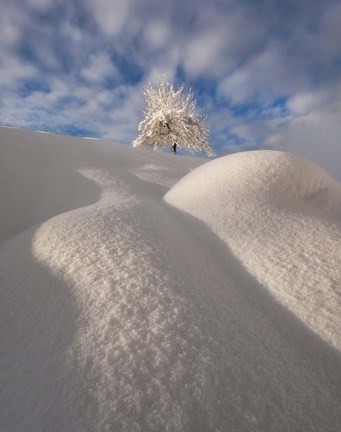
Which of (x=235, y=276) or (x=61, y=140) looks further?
(x=61, y=140)

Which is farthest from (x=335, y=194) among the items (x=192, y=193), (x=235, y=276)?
(x=235, y=276)

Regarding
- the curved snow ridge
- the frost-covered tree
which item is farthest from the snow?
the frost-covered tree

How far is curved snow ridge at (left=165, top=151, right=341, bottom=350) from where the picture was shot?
972 millimetres

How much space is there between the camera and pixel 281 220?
132cm

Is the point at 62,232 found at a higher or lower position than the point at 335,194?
lower

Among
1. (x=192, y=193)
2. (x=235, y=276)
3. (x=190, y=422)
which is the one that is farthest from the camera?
(x=192, y=193)

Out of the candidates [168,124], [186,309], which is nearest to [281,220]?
[186,309]

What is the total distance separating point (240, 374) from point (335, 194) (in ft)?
4.51

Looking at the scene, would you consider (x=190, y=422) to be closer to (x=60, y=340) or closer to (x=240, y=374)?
(x=240, y=374)

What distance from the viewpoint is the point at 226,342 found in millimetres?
738

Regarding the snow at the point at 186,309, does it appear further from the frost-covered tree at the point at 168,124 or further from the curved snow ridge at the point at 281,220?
the frost-covered tree at the point at 168,124

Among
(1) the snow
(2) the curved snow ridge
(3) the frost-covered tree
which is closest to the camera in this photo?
(1) the snow

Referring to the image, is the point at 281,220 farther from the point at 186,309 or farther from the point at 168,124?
the point at 168,124

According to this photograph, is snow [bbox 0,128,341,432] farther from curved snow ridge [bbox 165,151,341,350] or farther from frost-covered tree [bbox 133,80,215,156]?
frost-covered tree [bbox 133,80,215,156]
